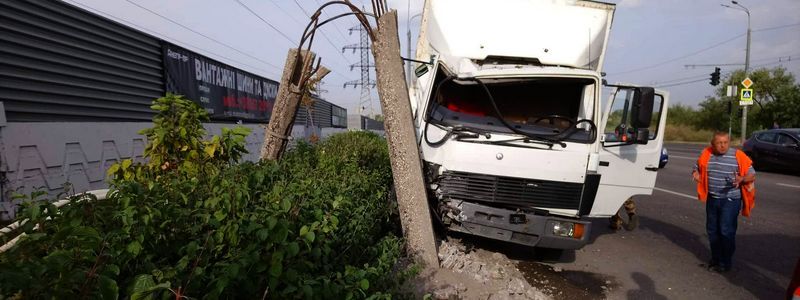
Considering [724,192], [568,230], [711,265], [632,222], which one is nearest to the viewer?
[568,230]

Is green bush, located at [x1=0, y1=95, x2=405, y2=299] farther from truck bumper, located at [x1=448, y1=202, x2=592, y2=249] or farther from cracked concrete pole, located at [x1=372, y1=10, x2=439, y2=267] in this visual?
truck bumper, located at [x1=448, y1=202, x2=592, y2=249]

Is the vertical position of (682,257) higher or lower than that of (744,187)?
lower

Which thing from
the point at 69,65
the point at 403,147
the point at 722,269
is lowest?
the point at 722,269

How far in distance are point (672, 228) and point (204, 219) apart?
24.2 feet

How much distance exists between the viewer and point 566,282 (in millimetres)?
4746

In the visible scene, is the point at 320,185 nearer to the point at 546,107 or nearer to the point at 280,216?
the point at 280,216

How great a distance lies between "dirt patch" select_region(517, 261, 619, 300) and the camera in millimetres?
4426

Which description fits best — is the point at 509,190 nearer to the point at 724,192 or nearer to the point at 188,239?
the point at 724,192

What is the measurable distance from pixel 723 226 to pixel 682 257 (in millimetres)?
969

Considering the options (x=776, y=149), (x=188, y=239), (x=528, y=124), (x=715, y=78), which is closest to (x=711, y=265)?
(x=528, y=124)

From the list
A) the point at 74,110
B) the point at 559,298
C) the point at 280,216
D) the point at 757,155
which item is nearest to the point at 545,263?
the point at 559,298

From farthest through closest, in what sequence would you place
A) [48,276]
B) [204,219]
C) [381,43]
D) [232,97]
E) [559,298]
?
1. [232,97]
2. [559,298]
3. [381,43]
4. [204,219]
5. [48,276]

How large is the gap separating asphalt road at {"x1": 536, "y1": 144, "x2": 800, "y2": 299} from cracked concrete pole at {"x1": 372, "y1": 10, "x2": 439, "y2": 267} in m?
1.78

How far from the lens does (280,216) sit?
2285 mm
